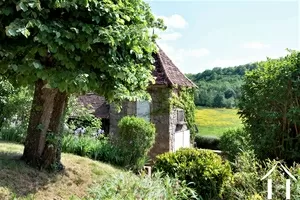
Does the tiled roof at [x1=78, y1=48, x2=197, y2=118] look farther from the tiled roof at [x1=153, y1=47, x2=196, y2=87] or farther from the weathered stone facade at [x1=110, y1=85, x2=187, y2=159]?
the weathered stone facade at [x1=110, y1=85, x2=187, y2=159]

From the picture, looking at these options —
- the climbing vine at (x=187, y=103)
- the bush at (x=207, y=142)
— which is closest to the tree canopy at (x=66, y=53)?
the climbing vine at (x=187, y=103)

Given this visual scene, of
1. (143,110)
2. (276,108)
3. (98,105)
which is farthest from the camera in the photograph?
(98,105)

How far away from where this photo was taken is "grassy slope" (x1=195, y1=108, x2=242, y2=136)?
73.0 ft

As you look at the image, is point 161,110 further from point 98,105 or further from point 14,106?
point 14,106

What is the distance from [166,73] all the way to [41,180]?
9915mm

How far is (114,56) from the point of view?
4.69m

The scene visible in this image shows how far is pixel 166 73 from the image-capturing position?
47.6 ft

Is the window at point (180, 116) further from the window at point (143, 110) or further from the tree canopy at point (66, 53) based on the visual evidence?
the tree canopy at point (66, 53)

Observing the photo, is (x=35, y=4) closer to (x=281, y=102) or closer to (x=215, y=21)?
(x=215, y=21)

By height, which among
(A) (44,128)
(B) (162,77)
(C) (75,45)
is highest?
(B) (162,77)

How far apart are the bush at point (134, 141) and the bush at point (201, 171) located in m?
1.79

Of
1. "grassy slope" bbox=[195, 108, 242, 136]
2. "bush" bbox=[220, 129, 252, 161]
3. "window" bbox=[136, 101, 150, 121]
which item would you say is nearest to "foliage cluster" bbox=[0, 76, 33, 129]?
"window" bbox=[136, 101, 150, 121]

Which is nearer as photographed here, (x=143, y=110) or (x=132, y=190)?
(x=132, y=190)

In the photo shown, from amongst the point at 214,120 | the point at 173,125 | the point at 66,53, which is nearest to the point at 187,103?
the point at 173,125
